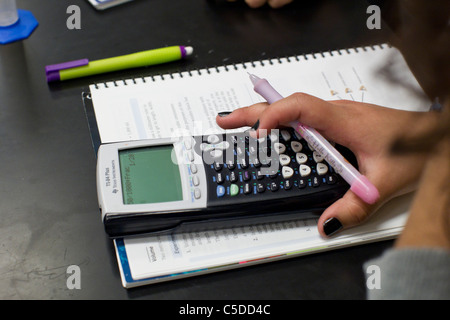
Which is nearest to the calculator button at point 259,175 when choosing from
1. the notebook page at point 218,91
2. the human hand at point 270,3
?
the notebook page at point 218,91

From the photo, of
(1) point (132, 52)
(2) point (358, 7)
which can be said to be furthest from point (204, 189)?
(2) point (358, 7)

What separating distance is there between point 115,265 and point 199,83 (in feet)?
0.87

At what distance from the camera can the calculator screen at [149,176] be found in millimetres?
532

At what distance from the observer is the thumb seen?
0.54m

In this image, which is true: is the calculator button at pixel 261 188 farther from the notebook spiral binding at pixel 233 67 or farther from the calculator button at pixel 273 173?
the notebook spiral binding at pixel 233 67

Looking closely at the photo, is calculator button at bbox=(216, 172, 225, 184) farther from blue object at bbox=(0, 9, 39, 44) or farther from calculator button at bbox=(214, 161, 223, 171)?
blue object at bbox=(0, 9, 39, 44)

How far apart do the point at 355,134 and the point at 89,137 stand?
0.30 m

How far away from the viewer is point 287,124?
589 millimetres

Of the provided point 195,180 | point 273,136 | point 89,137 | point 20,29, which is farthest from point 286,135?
point 20,29

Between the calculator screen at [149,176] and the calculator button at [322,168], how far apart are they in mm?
141

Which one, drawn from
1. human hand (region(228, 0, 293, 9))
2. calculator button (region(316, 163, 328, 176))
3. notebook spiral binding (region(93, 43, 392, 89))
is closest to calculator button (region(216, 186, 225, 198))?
calculator button (region(316, 163, 328, 176))
